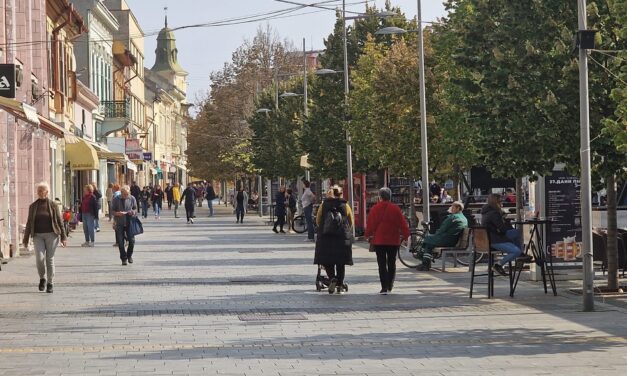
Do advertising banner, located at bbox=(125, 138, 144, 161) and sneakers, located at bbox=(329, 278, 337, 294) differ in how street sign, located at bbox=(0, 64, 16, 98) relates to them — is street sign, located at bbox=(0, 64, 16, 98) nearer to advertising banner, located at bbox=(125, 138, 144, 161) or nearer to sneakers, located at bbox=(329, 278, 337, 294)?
sneakers, located at bbox=(329, 278, 337, 294)

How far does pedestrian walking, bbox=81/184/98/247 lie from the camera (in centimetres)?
3866

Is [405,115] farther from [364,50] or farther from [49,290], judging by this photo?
[49,290]

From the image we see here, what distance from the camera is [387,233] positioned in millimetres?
21781

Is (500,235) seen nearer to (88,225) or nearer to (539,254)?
(539,254)


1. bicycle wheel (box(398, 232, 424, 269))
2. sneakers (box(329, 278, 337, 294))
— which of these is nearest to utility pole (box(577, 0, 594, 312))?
sneakers (box(329, 278, 337, 294))

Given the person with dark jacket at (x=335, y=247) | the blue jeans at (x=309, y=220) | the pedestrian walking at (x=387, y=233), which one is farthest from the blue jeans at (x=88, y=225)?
the pedestrian walking at (x=387, y=233)

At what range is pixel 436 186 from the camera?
51188 millimetres

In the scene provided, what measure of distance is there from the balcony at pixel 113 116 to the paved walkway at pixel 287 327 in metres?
48.1

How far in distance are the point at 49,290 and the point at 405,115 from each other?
16.0 m

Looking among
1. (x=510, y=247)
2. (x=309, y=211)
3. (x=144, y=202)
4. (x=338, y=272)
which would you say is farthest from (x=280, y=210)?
(x=510, y=247)

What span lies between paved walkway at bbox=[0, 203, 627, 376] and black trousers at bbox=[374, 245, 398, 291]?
0.71ft

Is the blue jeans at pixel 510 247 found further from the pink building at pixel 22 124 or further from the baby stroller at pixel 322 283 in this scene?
the pink building at pixel 22 124

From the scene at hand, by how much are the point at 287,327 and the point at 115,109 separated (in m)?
61.9

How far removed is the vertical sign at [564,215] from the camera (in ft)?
77.1
